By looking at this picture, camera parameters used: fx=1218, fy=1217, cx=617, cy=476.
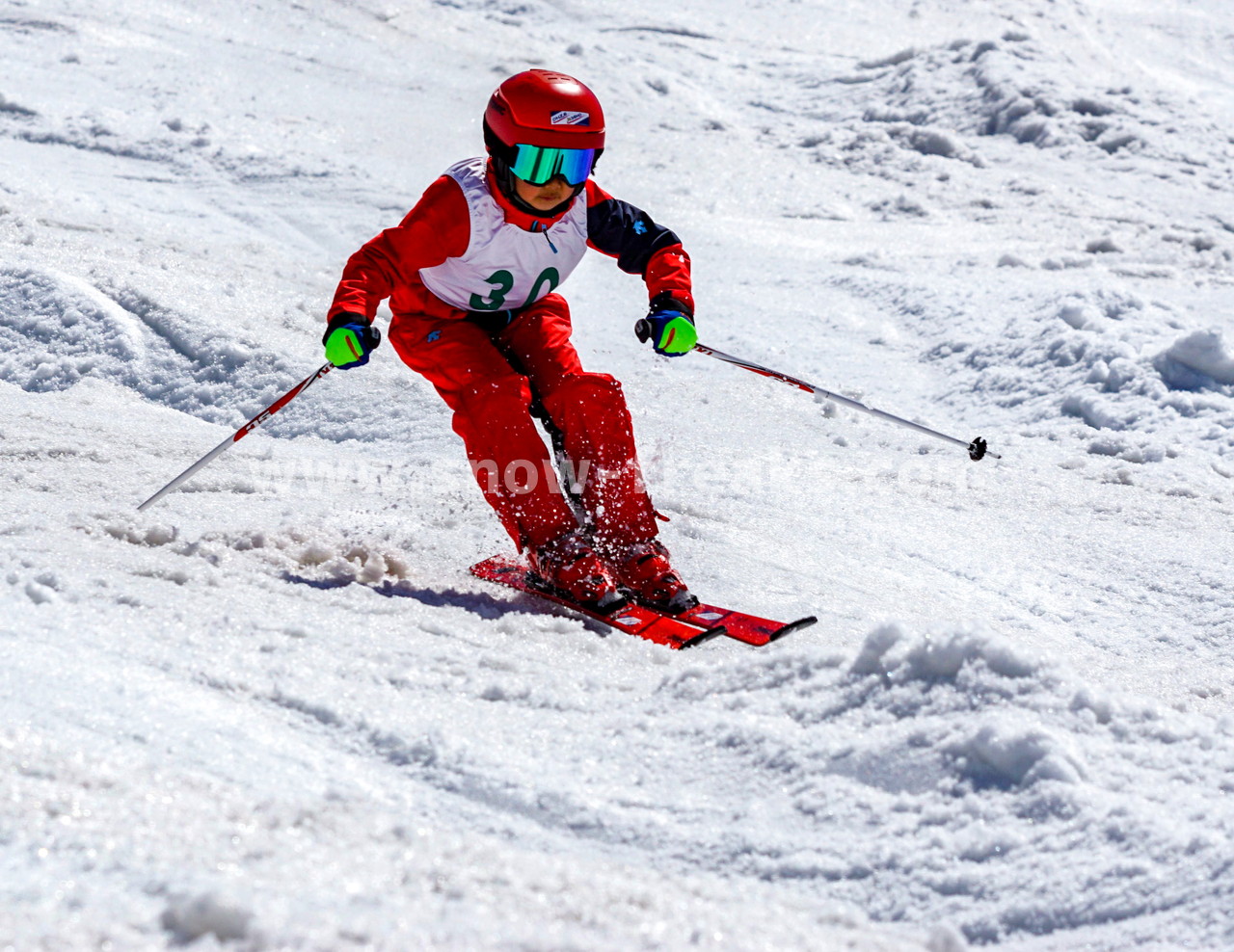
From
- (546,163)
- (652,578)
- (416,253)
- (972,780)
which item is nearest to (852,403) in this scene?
(652,578)

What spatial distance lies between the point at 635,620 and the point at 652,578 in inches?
9.2

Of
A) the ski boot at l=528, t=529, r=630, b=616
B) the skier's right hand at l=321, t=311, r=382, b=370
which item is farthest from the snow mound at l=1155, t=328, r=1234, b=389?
the skier's right hand at l=321, t=311, r=382, b=370

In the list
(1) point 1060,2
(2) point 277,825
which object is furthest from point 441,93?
(2) point 277,825

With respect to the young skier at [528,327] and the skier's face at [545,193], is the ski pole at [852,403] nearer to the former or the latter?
the young skier at [528,327]

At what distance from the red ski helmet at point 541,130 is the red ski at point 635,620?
4.01ft

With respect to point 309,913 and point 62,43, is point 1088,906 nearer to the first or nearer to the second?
point 309,913

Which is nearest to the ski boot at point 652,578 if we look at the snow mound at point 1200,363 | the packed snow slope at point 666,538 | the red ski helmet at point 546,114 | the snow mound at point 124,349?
the packed snow slope at point 666,538

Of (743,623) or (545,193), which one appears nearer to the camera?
(743,623)

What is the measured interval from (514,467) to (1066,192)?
7355mm

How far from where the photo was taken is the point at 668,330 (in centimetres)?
413

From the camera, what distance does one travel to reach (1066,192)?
→ 9555 mm

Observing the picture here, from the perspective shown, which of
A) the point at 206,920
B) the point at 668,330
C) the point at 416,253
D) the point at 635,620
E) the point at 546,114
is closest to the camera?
the point at 206,920

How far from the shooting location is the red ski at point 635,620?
3439 mm

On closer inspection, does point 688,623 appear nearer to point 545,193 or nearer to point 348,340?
point 348,340
